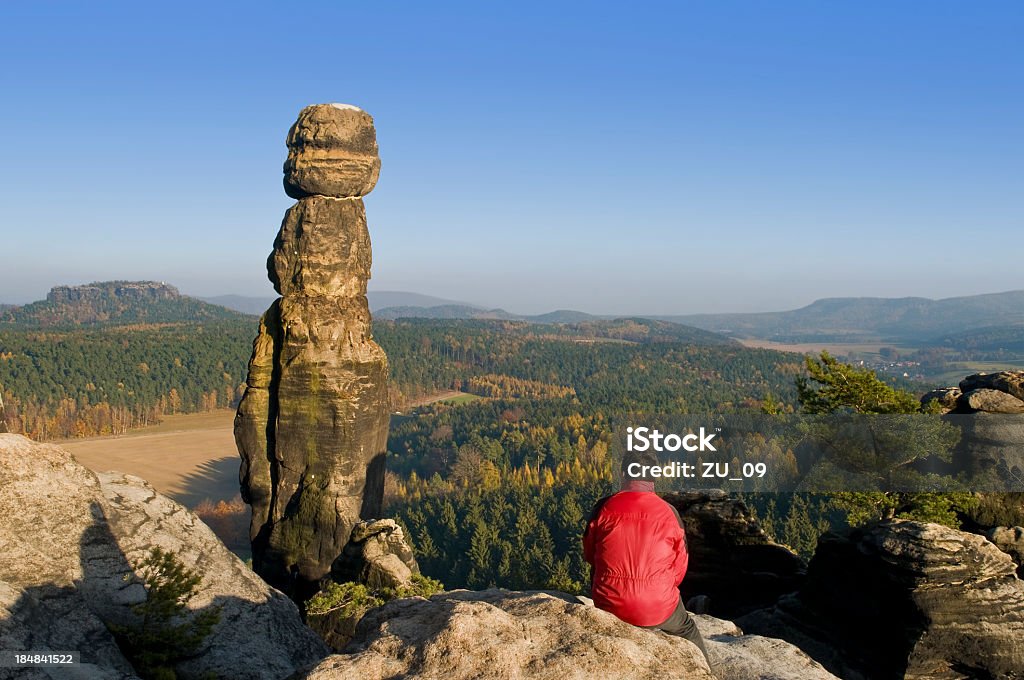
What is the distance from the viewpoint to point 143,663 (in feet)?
35.5

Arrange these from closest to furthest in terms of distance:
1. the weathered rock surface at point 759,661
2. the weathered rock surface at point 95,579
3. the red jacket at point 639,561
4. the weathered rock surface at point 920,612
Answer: the red jacket at point 639,561 → the weathered rock surface at point 95,579 → the weathered rock surface at point 759,661 → the weathered rock surface at point 920,612

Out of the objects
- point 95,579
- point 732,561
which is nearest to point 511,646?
point 95,579

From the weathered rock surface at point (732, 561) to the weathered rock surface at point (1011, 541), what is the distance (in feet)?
18.3

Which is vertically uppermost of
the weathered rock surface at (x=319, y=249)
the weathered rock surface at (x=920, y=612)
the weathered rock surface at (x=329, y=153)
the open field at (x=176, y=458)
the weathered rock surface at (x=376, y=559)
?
the weathered rock surface at (x=329, y=153)

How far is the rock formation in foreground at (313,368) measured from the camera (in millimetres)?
31594

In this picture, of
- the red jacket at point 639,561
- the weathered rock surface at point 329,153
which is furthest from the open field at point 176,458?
the red jacket at point 639,561

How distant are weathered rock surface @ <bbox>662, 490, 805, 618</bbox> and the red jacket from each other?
15.1 meters

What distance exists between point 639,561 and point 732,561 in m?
16.3

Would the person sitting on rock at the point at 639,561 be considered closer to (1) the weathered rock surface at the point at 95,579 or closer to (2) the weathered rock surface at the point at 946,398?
(1) the weathered rock surface at the point at 95,579

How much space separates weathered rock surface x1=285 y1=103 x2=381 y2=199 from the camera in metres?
31.7

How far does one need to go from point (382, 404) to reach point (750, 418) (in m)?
17.2

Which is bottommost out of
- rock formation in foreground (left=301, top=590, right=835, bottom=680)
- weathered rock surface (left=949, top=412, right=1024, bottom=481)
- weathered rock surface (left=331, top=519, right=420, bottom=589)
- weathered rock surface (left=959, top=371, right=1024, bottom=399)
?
weathered rock surface (left=331, top=519, right=420, bottom=589)

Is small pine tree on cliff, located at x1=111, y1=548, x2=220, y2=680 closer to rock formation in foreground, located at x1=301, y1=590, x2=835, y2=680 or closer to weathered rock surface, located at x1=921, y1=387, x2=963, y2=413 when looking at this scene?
rock formation in foreground, located at x1=301, y1=590, x2=835, y2=680

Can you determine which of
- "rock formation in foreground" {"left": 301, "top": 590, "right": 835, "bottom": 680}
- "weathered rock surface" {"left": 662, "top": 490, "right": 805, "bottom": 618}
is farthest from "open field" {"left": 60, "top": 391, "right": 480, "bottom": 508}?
"rock formation in foreground" {"left": 301, "top": 590, "right": 835, "bottom": 680}
